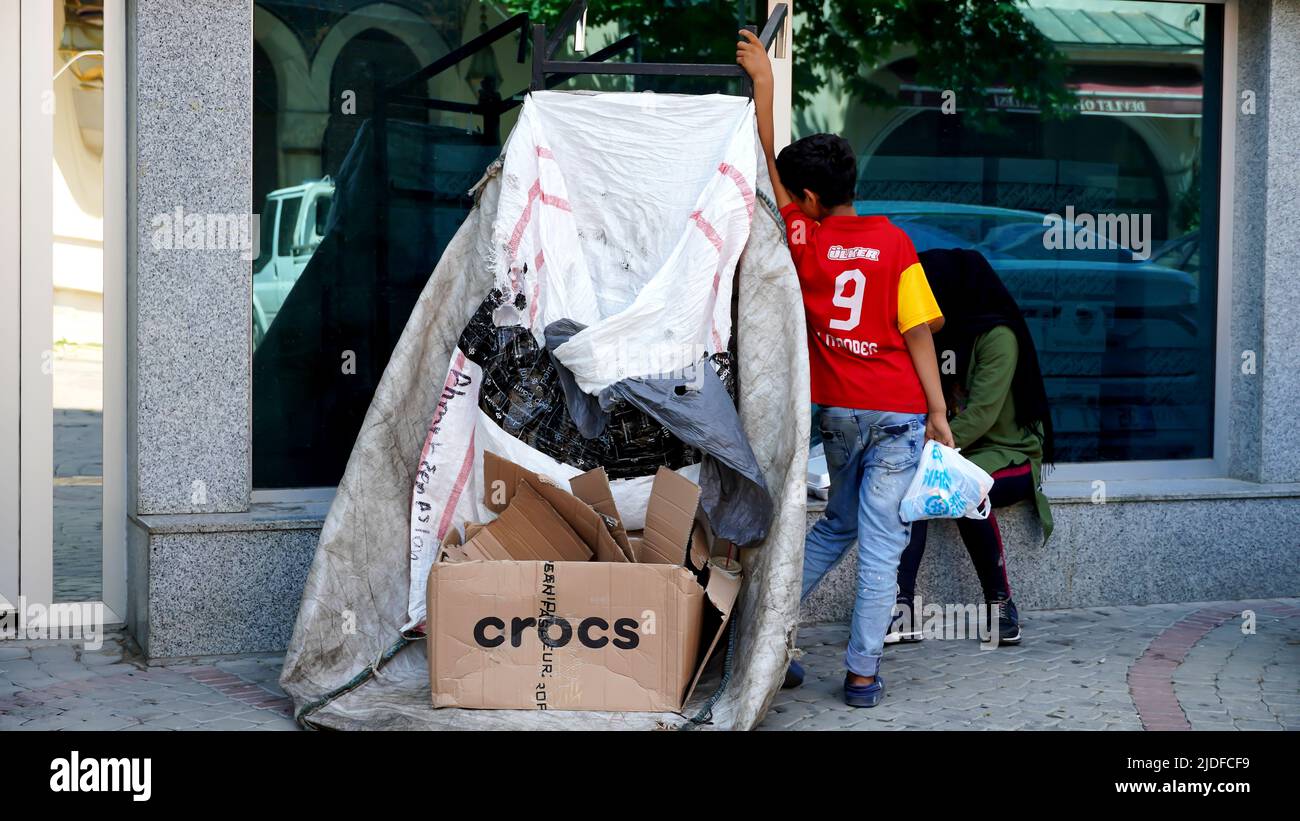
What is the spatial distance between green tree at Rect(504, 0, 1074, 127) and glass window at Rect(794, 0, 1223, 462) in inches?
2.9

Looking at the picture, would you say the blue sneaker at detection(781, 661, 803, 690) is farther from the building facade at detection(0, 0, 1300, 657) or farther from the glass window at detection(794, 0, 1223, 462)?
the glass window at detection(794, 0, 1223, 462)

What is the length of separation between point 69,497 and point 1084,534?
428 cm

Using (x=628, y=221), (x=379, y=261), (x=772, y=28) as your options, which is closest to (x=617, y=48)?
(x=772, y=28)

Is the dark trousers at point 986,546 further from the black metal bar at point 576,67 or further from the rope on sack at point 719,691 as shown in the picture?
the black metal bar at point 576,67

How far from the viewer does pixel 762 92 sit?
15.5 ft

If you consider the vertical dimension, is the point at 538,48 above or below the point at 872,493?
above

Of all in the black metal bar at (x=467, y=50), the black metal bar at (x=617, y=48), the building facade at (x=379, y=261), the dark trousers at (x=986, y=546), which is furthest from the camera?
the black metal bar at (x=617, y=48)

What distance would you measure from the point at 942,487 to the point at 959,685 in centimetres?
91

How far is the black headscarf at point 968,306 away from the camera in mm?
5336

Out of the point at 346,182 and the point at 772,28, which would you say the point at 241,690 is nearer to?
the point at 346,182

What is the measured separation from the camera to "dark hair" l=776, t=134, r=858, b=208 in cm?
454

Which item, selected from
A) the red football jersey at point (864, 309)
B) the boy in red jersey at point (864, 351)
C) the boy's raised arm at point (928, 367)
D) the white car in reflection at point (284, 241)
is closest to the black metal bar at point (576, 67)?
the boy in red jersey at point (864, 351)

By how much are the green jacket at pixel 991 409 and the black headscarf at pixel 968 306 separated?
1.5 inches
